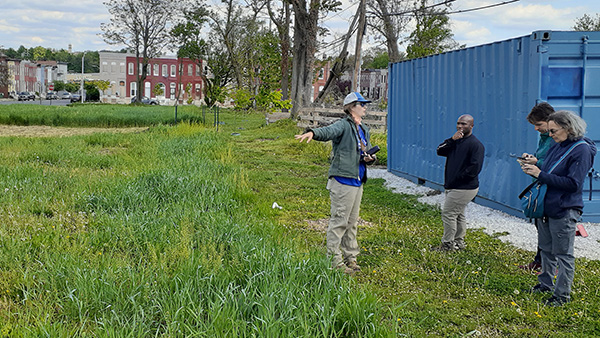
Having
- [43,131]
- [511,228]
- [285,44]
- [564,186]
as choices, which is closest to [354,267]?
[564,186]

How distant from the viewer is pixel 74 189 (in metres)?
8.39

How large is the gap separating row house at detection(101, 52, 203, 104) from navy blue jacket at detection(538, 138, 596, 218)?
283 ft

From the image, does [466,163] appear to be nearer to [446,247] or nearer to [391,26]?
[446,247]

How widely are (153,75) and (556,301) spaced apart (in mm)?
90829

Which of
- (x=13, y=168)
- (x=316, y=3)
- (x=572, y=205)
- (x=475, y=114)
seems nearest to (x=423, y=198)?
(x=475, y=114)

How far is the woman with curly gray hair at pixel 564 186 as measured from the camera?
5.12 meters

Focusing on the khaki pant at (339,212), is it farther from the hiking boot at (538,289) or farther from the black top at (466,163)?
the hiking boot at (538,289)

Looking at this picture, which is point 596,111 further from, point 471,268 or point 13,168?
point 13,168

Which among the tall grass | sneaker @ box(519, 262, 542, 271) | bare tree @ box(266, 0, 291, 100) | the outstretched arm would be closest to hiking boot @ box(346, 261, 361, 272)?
the tall grass

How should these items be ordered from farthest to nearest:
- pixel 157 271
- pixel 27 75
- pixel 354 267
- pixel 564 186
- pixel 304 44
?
pixel 27 75
pixel 304 44
pixel 354 267
pixel 564 186
pixel 157 271

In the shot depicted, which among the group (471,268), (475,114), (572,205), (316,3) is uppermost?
(316,3)

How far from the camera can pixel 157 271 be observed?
4770 millimetres

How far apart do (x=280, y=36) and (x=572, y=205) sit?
120 ft

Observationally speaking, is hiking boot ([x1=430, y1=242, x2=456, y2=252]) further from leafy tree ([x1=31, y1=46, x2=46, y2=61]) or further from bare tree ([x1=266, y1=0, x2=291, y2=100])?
leafy tree ([x1=31, y1=46, x2=46, y2=61])
